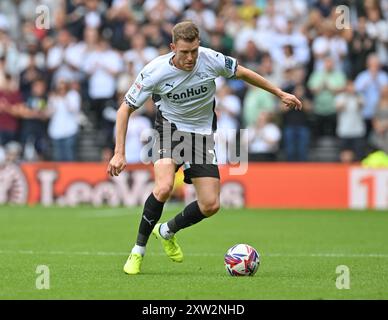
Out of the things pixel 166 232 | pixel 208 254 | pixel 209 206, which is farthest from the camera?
pixel 208 254

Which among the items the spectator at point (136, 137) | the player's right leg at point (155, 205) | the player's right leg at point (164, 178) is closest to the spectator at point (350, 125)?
the spectator at point (136, 137)

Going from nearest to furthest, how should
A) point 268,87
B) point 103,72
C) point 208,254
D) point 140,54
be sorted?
point 268,87 → point 208,254 → point 140,54 → point 103,72

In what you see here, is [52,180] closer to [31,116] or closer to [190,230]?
[31,116]

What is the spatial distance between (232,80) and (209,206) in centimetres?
1134

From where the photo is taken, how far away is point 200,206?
9.74 metres

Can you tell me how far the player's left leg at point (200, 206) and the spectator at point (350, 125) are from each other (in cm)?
1039

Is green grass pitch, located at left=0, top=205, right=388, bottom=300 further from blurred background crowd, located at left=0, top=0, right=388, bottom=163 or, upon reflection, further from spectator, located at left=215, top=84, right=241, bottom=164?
blurred background crowd, located at left=0, top=0, right=388, bottom=163

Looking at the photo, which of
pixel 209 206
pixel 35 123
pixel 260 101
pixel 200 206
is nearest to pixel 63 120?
pixel 35 123

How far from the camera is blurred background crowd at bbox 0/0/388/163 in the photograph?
1986 centimetres

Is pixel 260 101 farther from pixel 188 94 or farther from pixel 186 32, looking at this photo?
pixel 186 32

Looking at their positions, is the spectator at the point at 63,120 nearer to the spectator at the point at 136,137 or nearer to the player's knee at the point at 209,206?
the spectator at the point at 136,137

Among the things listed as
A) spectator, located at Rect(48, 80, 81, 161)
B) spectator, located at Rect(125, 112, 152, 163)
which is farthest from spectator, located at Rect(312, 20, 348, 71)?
spectator, located at Rect(48, 80, 81, 161)

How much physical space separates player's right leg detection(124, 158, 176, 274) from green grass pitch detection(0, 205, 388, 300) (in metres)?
0.21

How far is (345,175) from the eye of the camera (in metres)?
19.2
